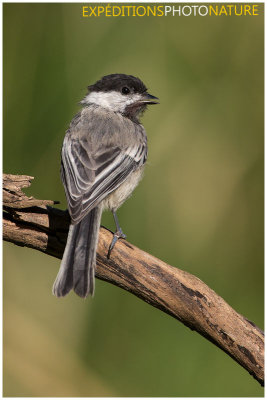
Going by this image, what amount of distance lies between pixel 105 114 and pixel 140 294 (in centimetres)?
138

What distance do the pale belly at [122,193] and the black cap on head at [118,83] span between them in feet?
2.23

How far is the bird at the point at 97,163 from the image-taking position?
9.18 ft

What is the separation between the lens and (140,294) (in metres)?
2.90

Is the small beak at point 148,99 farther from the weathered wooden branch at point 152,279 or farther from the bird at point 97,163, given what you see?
the weathered wooden branch at point 152,279

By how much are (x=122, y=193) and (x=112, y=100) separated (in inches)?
33.0

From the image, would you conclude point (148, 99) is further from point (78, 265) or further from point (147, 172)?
point (78, 265)

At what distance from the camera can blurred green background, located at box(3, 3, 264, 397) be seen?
11.3 feet

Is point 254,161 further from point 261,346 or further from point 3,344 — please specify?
point 3,344

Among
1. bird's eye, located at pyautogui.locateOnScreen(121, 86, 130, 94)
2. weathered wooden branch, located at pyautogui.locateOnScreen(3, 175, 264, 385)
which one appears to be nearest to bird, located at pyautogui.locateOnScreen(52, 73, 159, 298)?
bird's eye, located at pyautogui.locateOnScreen(121, 86, 130, 94)

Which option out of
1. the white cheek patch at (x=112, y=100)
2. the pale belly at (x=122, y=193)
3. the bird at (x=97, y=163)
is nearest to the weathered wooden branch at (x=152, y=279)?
the bird at (x=97, y=163)

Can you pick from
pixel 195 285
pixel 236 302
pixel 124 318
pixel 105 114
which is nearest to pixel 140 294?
pixel 195 285

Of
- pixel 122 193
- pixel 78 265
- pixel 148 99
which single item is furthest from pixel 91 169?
pixel 148 99

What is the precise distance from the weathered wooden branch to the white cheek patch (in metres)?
1.16

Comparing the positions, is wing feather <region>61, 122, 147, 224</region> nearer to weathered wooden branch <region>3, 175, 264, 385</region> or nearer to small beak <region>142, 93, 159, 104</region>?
weathered wooden branch <region>3, 175, 264, 385</region>
